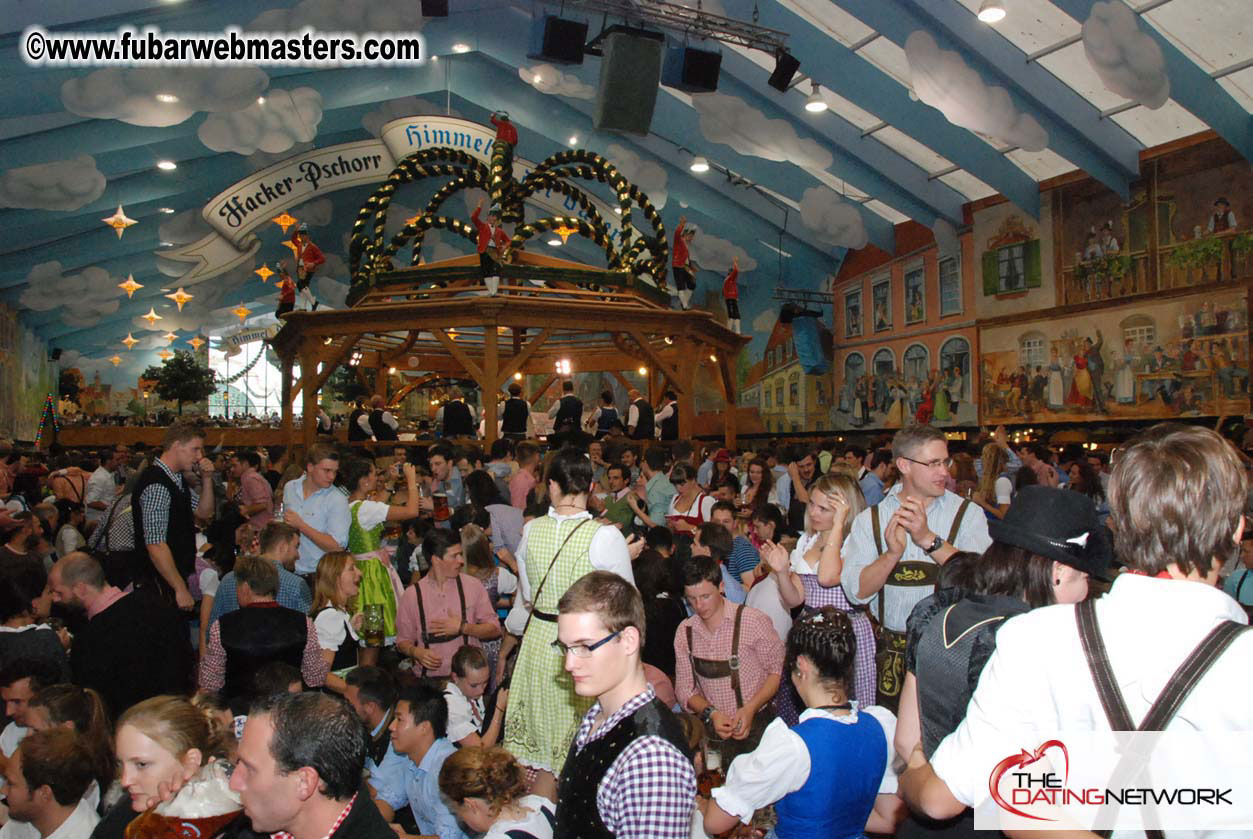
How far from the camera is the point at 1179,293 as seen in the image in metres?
14.9

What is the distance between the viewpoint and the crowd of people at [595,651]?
1.61 meters

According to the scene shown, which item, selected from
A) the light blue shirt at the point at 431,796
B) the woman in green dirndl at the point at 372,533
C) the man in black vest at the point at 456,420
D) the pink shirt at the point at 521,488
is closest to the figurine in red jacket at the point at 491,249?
the man in black vest at the point at 456,420

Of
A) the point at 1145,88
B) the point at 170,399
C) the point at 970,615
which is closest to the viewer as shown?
the point at 970,615

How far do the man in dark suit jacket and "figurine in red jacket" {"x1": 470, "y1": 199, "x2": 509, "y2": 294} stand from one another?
9.84 meters

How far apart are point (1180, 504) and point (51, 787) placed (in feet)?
11.4

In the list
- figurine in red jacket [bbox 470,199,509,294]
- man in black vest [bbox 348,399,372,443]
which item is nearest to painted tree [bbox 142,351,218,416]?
man in black vest [bbox 348,399,372,443]

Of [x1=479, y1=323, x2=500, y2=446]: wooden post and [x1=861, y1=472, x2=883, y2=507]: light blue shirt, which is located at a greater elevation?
[x1=479, y1=323, x2=500, y2=446]: wooden post

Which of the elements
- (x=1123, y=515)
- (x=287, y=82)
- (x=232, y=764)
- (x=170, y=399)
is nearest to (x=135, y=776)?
(x=232, y=764)

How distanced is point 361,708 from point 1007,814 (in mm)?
3033

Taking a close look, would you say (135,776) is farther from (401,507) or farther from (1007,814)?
(401,507)

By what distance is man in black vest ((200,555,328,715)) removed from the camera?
400cm

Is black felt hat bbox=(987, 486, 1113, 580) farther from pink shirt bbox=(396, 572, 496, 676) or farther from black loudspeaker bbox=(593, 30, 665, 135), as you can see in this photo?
black loudspeaker bbox=(593, 30, 665, 135)

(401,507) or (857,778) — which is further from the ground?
(401,507)

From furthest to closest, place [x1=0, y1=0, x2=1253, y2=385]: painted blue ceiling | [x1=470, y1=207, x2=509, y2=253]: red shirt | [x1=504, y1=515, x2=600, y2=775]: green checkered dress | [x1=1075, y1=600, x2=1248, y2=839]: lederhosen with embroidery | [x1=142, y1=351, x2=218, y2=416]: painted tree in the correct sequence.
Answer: [x1=142, y1=351, x2=218, y2=416]: painted tree → [x1=0, y1=0, x2=1253, y2=385]: painted blue ceiling → [x1=470, y1=207, x2=509, y2=253]: red shirt → [x1=504, y1=515, x2=600, y2=775]: green checkered dress → [x1=1075, y1=600, x2=1248, y2=839]: lederhosen with embroidery
